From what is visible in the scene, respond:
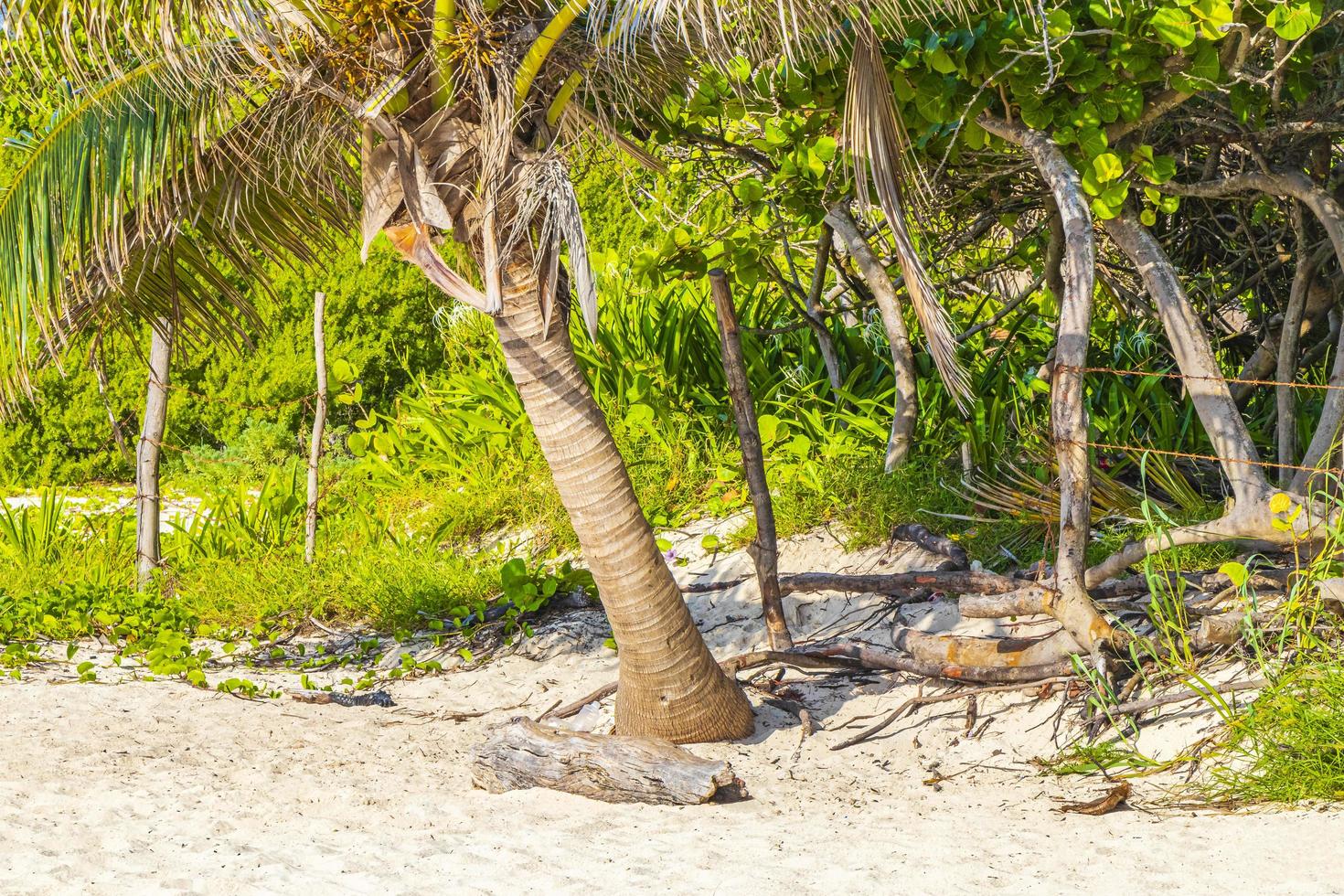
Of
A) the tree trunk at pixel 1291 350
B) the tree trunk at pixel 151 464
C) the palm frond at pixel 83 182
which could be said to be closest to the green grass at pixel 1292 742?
the tree trunk at pixel 1291 350

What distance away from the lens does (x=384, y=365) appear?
9312mm

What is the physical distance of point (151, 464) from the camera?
6.37 m

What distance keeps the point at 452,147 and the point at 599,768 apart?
187cm

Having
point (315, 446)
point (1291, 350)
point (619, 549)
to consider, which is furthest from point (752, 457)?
point (315, 446)

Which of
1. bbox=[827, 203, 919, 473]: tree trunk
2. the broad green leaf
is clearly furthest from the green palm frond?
the broad green leaf

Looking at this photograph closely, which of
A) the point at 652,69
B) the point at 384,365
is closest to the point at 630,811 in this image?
the point at 652,69

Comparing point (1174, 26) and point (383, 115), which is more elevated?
point (1174, 26)

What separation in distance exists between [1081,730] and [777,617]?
127 centimetres

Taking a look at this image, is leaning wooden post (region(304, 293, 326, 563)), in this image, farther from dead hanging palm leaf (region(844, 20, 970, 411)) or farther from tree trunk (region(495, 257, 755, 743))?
dead hanging palm leaf (region(844, 20, 970, 411))

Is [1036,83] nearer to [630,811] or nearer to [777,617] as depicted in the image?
[777,617]

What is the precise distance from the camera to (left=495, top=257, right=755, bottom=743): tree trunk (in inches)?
148

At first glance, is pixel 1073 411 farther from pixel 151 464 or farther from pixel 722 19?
pixel 151 464

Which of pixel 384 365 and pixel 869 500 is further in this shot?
pixel 384 365

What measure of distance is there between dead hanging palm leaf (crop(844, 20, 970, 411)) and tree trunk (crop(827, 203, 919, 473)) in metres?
2.02
